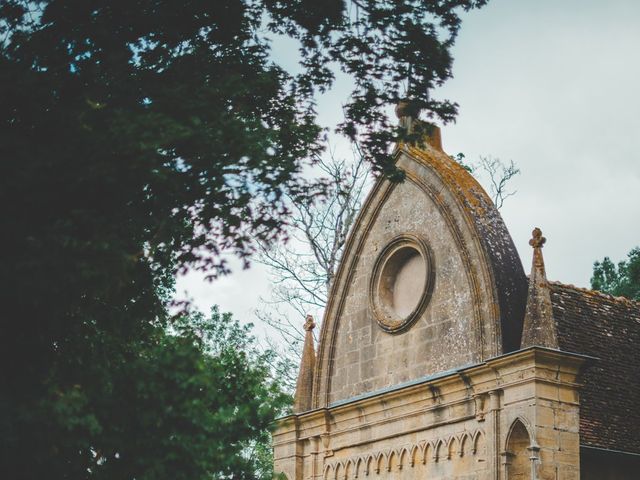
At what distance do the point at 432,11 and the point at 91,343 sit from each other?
18.2 feet

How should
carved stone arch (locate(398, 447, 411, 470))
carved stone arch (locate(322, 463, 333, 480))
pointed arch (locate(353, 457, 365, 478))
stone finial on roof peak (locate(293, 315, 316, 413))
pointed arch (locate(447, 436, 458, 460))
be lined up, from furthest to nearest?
1. stone finial on roof peak (locate(293, 315, 316, 413))
2. carved stone arch (locate(322, 463, 333, 480))
3. pointed arch (locate(353, 457, 365, 478))
4. carved stone arch (locate(398, 447, 411, 470))
5. pointed arch (locate(447, 436, 458, 460))

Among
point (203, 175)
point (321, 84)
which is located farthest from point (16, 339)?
point (321, 84)

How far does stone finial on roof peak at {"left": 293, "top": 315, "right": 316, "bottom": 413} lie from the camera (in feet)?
66.1

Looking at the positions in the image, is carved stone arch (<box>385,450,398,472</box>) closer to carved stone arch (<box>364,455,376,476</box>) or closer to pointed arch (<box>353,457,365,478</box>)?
carved stone arch (<box>364,455,376,476</box>)

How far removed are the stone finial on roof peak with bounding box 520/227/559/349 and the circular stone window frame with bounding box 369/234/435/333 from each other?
232 cm

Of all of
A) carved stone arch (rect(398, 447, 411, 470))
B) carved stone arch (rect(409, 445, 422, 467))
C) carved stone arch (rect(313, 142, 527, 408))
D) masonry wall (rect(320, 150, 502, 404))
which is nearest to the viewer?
carved stone arch (rect(313, 142, 527, 408))

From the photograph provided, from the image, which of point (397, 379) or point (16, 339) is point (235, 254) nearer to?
point (16, 339)

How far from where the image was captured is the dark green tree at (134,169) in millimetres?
9977

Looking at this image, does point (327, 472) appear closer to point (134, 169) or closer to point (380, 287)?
point (380, 287)

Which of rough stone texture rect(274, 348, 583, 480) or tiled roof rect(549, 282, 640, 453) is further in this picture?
tiled roof rect(549, 282, 640, 453)

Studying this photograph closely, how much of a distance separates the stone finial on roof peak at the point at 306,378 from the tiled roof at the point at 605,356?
478 cm

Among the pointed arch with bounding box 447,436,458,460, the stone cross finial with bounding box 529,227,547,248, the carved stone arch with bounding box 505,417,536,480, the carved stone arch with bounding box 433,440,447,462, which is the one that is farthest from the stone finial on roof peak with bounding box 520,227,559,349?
the carved stone arch with bounding box 433,440,447,462

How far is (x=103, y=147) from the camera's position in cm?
1010

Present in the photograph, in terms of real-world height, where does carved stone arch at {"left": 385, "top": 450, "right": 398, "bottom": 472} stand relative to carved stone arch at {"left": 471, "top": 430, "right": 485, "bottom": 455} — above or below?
above
